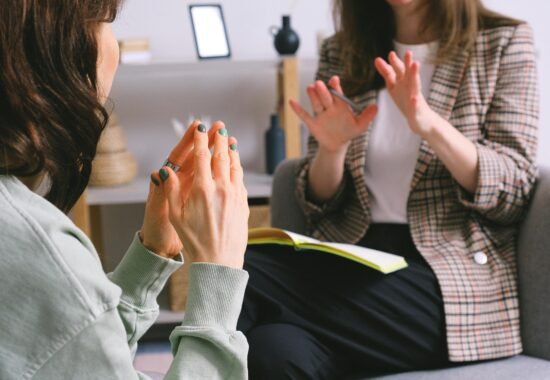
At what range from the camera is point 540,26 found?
8.43ft

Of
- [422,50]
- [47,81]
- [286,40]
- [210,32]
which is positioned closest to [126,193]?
[210,32]

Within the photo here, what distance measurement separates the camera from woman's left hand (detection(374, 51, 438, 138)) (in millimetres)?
1351

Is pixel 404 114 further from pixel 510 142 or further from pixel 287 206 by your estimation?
pixel 287 206

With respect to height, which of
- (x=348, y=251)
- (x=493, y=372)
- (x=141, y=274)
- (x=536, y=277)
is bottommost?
(x=493, y=372)

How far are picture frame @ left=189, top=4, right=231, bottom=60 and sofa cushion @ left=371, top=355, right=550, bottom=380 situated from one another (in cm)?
145

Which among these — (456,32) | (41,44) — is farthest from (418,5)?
(41,44)

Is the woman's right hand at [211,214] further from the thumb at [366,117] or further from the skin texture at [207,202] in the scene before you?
the thumb at [366,117]

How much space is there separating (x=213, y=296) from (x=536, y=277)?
0.76 metres

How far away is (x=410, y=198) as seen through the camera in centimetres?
146

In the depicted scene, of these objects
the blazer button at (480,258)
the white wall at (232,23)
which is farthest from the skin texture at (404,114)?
the white wall at (232,23)

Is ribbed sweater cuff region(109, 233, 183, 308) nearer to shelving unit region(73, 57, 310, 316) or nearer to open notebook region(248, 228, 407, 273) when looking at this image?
open notebook region(248, 228, 407, 273)

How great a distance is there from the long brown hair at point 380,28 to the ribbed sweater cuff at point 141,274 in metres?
0.82

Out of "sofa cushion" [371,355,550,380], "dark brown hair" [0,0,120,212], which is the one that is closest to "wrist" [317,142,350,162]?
"sofa cushion" [371,355,550,380]

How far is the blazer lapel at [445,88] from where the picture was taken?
1463 mm
